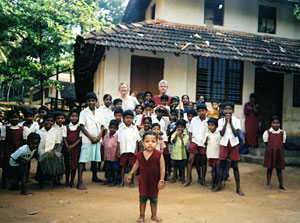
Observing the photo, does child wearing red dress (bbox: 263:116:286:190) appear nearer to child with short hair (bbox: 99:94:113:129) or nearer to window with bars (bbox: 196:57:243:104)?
child with short hair (bbox: 99:94:113:129)

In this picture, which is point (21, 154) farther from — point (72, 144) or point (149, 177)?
point (149, 177)

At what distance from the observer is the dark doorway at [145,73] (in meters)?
10.1

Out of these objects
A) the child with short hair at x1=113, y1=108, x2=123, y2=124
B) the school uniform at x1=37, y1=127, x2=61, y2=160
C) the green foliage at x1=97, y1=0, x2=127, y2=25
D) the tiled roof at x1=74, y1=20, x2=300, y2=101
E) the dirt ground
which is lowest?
the dirt ground

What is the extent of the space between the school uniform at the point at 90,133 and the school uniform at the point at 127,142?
17.4 inches

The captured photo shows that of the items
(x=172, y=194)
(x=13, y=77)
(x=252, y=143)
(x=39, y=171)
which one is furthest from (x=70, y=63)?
(x=172, y=194)

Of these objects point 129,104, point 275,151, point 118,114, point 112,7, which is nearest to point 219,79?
point 129,104

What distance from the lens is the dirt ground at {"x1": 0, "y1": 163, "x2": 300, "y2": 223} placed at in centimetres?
381

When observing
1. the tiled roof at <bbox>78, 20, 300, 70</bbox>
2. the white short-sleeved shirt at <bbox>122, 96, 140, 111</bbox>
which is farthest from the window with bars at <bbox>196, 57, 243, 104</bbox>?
the white short-sleeved shirt at <bbox>122, 96, 140, 111</bbox>

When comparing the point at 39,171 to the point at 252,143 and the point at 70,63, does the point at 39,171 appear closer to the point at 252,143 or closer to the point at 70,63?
the point at 252,143

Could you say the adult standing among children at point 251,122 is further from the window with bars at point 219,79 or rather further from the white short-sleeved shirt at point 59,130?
the white short-sleeved shirt at point 59,130

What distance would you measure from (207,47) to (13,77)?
9700 mm

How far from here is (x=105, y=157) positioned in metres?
5.73

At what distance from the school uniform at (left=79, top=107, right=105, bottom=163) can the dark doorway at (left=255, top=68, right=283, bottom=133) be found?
26.3 feet

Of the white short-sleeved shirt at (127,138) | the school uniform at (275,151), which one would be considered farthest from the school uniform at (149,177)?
the school uniform at (275,151)
